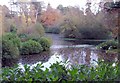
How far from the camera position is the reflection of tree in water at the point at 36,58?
1980 millimetres

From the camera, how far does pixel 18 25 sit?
6.50ft

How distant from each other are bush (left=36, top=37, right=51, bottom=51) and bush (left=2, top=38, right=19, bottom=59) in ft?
0.75

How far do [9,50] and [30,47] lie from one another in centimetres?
18

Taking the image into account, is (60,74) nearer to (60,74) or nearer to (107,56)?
(60,74)

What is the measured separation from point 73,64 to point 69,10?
0.47m

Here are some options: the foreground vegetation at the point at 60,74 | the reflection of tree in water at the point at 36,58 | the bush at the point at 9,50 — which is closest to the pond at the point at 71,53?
the reflection of tree in water at the point at 36,58

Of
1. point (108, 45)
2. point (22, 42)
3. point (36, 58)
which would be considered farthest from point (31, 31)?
point (108, 45)

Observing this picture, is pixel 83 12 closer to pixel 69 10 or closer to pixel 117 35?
pixel 69 10

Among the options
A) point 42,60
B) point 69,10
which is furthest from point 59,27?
point 42,60

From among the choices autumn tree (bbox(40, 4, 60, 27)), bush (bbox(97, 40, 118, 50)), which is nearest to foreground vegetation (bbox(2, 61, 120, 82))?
bush (bbox(97, 40, 118, 50))

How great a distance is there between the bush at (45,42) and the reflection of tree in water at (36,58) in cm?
4

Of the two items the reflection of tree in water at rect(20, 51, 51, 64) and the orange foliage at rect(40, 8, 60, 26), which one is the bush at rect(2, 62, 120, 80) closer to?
the reflection of tree in water at rect(20, 51, 51, 64)

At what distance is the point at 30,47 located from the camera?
6.63 feet

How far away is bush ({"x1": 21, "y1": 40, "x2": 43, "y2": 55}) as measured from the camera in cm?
200
